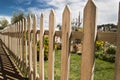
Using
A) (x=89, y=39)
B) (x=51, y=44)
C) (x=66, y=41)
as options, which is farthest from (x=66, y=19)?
(x=51, y=44)

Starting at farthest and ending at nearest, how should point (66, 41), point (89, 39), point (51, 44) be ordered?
1. point (51, 44)
2. point (66, 41)
3. point (89, 39)

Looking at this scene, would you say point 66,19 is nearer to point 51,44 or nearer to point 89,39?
→ point 89,39

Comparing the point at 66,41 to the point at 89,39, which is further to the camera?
the point at 66,41

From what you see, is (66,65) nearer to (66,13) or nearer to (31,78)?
(66,13)

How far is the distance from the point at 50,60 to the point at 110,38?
1.32 m

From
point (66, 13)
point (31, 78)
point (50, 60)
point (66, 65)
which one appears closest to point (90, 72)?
point (66, 65)

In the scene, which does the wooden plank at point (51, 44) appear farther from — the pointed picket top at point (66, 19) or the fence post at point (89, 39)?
the fence post at point (89, 39)

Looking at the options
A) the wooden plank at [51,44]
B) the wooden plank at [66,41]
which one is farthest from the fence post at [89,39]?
the wooden plank at [51,44]

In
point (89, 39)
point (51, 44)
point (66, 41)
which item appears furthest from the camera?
point (51, 44)

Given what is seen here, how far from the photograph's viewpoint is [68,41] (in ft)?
7.02

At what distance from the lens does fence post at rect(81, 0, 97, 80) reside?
67.8 inches

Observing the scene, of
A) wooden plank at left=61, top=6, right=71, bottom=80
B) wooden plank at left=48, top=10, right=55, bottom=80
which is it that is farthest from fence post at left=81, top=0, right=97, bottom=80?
wooden plank at left=48, top=10, right=55, bottom=80

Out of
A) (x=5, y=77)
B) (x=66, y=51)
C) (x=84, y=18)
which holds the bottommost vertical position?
(x=5, y=77)

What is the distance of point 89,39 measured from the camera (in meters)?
1.75
